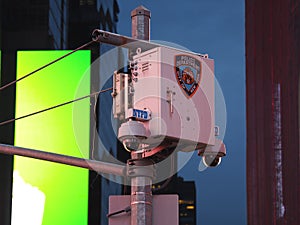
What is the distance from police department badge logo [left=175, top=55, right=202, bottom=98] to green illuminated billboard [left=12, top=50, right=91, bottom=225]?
2424 cm

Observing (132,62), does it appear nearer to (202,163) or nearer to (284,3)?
(202,163)

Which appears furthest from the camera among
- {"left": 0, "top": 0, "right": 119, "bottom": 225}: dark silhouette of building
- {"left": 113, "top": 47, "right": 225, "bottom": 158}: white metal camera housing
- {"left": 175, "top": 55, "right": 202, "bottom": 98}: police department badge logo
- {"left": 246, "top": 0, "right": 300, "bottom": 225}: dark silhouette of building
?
{"left": 246, "top": 0, "right": 300, "bottom": 225}: dark silhouette of building

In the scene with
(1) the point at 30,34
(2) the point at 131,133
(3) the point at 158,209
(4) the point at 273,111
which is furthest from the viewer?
(4) the point at 273,111

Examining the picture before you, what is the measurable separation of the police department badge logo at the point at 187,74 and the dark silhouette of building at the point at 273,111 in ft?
149

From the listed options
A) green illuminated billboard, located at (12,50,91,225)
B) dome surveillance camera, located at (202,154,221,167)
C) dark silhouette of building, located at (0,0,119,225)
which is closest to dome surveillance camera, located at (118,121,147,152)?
dome surveillance camera, located at (202,154,221,167)

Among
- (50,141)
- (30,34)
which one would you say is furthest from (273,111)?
(50,141)

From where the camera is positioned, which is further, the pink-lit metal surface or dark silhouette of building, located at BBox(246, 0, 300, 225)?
dark silhouette of building, located at BBox(246, 0, 300, 225)

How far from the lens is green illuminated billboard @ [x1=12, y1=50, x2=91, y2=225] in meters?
35.6

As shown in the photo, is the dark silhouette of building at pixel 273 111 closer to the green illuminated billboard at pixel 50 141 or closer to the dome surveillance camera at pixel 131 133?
the green illuminated billboard at pixel 50 141

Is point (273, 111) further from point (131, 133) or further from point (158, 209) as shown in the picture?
point (131, 133)

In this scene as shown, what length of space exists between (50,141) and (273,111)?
29.9 m

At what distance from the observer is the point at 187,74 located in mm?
11430

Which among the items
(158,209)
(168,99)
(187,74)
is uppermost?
(187,74)

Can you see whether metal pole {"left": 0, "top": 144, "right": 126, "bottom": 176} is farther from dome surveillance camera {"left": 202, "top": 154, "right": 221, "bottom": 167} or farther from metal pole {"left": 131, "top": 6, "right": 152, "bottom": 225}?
dome surveillance camera {"left": 202, "top": 154, "right": 221, "bottom": 167}
